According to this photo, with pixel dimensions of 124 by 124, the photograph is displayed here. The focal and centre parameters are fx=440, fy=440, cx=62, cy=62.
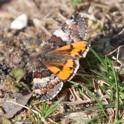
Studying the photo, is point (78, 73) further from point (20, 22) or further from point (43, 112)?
point (20, 22)

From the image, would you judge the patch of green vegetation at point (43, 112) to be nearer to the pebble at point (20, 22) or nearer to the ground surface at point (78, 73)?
the ground surface at point (78, 73)

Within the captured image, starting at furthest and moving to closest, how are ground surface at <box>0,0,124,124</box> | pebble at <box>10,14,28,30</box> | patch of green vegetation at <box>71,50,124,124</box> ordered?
1. pebble at <box>10,14,28,30</box>
2. ground surface at <box>0,0,124,124</box>
3. patch of green vegetation at <box>71,50,124,124</box>

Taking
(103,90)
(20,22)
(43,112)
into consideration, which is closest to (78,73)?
(103,90)

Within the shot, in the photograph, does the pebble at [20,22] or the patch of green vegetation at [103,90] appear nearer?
the patch of green vegetation at [103,90]

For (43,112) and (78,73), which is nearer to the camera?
(43,112)

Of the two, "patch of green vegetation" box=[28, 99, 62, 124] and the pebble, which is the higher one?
the pebble

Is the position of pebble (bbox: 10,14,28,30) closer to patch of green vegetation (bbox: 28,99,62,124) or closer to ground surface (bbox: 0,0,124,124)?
ground surface (bbox: 0,0,124,124)

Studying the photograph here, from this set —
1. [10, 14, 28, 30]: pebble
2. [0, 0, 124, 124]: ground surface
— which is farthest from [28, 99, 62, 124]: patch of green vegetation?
[10, 14, 28, 30]: pebble

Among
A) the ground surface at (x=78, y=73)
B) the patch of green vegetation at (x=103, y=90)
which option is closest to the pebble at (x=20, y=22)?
the ground surface at (x=78, y=73)

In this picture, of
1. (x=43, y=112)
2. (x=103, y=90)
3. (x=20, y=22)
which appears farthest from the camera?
(x=20, y=22)

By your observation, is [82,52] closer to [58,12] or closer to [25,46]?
[25,46]

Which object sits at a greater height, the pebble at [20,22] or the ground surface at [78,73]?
the pebble at [20,22]

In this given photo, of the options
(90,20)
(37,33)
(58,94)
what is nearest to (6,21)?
(37,33)
